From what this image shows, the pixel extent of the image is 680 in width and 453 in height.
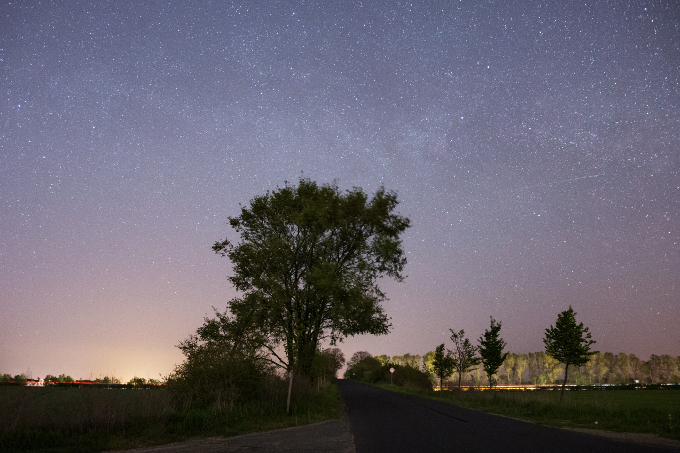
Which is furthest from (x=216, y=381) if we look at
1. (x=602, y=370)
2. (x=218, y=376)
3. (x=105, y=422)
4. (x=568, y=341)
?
(x=602, y=370)

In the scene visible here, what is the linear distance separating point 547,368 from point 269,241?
131 meters

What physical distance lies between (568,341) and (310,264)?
26.5 m

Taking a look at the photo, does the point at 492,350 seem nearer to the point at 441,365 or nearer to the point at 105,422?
the point at 441,365

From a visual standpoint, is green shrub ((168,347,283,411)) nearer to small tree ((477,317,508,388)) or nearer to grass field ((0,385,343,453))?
grass field ((0,385,343,453))

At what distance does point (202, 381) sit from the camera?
15227 mm

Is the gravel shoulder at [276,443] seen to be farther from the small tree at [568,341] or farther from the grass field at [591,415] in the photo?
the small tree at [568,341]

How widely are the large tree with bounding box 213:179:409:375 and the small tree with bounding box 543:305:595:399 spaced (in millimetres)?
20167

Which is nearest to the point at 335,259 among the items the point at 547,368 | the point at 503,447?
the point at 503,447

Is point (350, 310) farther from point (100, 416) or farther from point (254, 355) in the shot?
point (100, 416)

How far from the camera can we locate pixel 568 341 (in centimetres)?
3697

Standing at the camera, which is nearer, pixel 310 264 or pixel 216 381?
pixel 216 381

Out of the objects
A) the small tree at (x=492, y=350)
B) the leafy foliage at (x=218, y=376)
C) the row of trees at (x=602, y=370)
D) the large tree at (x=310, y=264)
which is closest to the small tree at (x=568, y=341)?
the small tree at (x=492, y=350)

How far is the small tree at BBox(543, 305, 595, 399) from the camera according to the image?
36.5m

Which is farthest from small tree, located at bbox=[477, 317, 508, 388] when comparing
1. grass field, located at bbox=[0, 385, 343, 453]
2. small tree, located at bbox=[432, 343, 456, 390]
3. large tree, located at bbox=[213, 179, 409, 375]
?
grass field, located at bbox=[0, 385, 343, 453]
